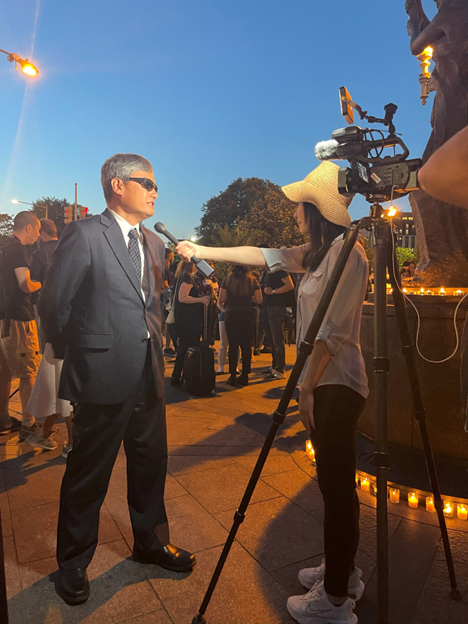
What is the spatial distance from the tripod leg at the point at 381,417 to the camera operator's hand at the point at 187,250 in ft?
2.84

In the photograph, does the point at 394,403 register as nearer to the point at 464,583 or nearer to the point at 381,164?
the point at 464,583

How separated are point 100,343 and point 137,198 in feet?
2.63

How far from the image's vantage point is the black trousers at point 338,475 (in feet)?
6.53

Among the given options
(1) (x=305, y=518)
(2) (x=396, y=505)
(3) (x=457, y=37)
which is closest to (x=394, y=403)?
(2) (x=396, y=505)

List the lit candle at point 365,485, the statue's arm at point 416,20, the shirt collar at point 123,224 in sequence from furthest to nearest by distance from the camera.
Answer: the statue's arm at point 416,20
the lit candle at point 365,485
the shirt collar at point 123,224

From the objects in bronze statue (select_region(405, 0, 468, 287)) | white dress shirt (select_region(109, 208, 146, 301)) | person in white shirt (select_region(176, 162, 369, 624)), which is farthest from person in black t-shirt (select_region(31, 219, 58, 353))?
bronze statue (select_region(405, 0, 468, 287))

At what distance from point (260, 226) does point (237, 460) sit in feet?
110

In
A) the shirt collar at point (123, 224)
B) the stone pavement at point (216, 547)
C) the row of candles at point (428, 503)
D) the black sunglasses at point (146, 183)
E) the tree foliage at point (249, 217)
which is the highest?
the tree foliage at point (249, 217)

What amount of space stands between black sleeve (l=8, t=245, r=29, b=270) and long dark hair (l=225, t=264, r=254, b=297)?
10.7 feet

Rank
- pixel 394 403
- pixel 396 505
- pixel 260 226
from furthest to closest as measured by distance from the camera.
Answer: pixel 260 226 → pixel 394 403 → pixel 396 505

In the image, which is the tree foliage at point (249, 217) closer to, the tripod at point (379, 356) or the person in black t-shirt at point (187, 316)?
the person in black t-shirt at point (187, 316)

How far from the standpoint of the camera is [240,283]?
7.06m

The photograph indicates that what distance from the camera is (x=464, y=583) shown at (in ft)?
8.05

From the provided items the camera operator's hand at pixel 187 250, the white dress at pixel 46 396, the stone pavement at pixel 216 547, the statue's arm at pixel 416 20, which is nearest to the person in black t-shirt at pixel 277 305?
the stone pavement at pixel 216 547
